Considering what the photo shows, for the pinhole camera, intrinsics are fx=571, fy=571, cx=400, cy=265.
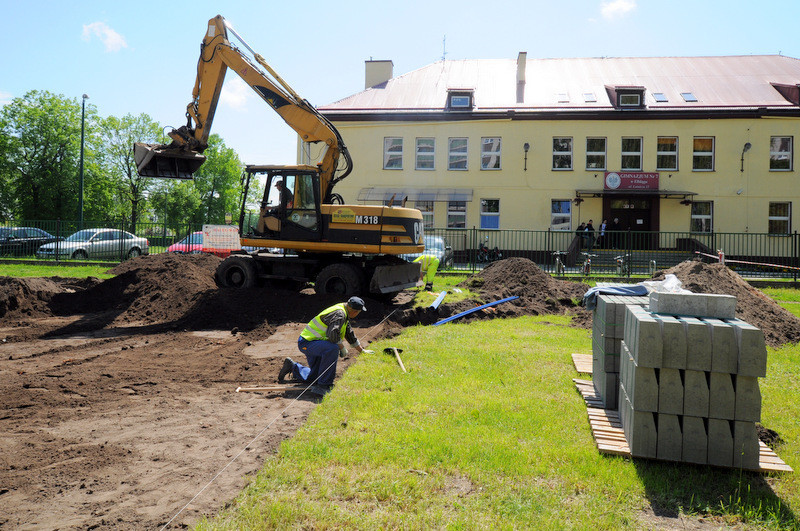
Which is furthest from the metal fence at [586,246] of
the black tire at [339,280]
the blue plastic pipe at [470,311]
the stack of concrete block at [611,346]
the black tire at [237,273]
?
the stack of concrete block at [611,346]

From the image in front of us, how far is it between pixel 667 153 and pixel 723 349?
2767cm

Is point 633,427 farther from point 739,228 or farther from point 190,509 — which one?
point 739,228

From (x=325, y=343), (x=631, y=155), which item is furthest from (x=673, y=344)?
A: (x=631, y=155)

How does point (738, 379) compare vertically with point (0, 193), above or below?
below

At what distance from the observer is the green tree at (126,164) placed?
5822 centimetres

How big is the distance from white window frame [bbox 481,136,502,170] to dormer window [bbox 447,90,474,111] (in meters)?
2.00

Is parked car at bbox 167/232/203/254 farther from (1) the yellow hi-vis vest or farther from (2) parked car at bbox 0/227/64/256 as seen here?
(1) the yellow hi-vis vest

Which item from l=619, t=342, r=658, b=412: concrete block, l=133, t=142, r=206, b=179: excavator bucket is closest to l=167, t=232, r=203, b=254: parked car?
l=133, t=142, r=206, b=179: excavator bucket

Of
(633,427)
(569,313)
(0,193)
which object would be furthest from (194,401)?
(0,193)

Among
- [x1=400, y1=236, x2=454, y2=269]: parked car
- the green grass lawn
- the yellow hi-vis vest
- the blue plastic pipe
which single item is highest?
[x1=400, y1=236, x2=454, y2=269]: parked car

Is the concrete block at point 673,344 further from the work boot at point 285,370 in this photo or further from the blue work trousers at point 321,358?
the work boot at point 285,370

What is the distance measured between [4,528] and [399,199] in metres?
26.6

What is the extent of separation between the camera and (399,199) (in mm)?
29641

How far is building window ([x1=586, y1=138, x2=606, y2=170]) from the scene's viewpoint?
2948cm
